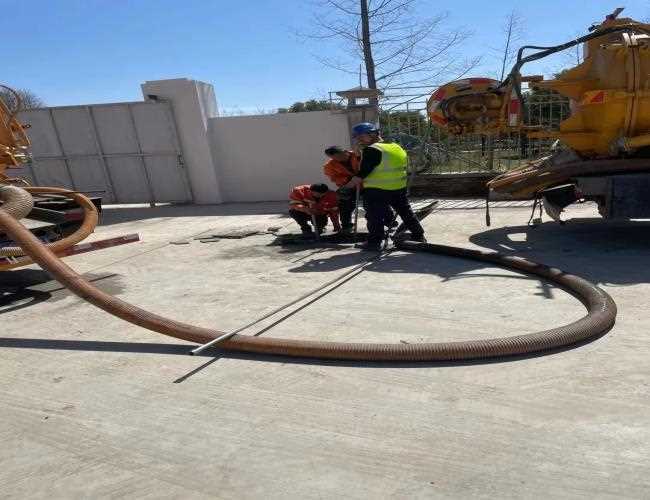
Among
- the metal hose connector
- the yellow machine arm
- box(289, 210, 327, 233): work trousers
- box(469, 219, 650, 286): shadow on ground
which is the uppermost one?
the yellow machine arm

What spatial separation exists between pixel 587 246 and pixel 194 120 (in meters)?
8.44

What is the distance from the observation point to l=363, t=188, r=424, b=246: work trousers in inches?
221

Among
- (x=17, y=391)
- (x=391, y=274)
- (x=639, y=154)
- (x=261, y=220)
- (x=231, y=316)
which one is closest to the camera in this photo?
(x=17, y=391)

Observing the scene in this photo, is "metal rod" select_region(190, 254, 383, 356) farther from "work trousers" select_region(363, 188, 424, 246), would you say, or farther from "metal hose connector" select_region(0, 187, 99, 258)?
"metal hose connector" select_region(0, 187, 99, 258)

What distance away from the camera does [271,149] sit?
35.2 ft

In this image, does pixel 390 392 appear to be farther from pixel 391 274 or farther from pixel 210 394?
pixel 391 274

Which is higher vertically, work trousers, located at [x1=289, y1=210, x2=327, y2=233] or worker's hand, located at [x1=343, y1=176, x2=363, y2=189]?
worker's hand, located at [x1=343, y1=176, x2=363, y2=189]

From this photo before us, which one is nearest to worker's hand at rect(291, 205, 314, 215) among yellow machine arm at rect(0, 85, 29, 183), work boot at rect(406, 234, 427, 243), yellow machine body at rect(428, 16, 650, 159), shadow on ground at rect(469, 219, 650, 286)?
work boot at rect(406, 234, 427, 243)

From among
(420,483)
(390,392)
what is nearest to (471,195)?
(390,392)

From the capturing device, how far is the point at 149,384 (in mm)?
2910

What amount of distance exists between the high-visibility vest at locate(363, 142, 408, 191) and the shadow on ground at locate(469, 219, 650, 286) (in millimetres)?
1271

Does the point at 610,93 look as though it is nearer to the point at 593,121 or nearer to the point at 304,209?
the point at 593,121

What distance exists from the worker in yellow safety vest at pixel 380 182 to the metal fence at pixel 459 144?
3077 millimetres

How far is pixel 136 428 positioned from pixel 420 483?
143 cm
